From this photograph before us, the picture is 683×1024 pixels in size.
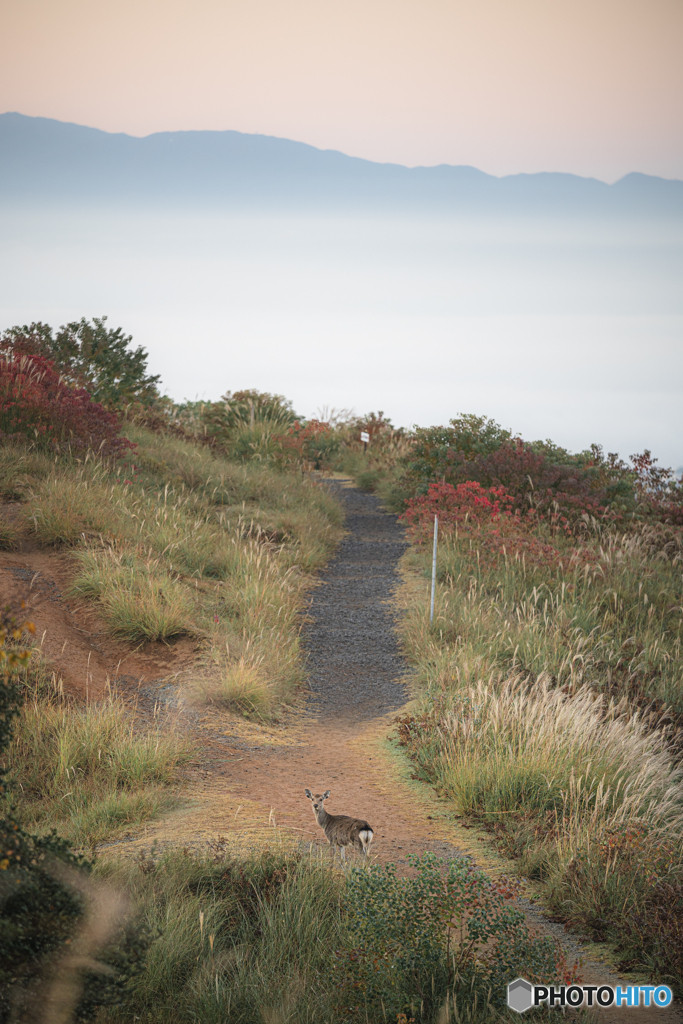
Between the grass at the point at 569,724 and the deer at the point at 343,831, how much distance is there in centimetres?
104

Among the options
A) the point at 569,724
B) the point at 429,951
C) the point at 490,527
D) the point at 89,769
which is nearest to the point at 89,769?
the point at 89,769

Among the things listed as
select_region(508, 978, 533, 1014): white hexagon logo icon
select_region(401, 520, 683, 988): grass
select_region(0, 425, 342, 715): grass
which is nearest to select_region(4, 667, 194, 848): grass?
select_region(0, 425, 342, 715): grass

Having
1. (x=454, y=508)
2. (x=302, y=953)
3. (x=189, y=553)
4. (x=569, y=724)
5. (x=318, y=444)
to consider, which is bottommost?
(x=302, y=953)

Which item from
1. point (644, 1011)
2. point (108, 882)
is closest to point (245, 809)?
point (108, 882)

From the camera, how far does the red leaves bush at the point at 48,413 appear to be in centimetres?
1180

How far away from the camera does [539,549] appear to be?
11.1 metres

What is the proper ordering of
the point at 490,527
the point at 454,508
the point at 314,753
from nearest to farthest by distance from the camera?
the point at 314,753 → the point at 490,527 → the point at 454,508

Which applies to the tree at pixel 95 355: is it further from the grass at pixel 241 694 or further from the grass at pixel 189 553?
the grass at pixel 241 694

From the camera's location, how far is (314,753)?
6594 millimetres

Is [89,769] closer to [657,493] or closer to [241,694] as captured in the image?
[241,694]

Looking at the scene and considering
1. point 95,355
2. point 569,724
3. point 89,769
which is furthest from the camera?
point 95,355

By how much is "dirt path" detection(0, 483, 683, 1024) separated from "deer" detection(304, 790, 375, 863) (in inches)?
4.5

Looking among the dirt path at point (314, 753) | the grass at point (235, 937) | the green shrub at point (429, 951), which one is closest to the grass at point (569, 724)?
the dirt path at point (314, 753)

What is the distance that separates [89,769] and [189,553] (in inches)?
182
